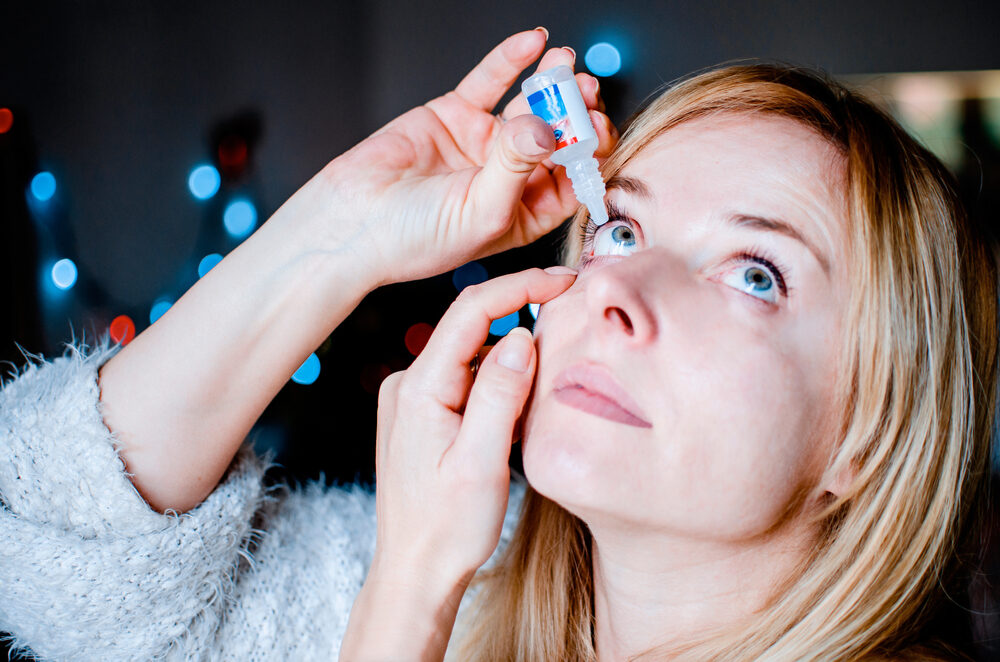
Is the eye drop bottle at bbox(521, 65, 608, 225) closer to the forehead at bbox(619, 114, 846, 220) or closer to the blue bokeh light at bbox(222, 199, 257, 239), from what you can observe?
the forehead at bbox(619, 114, 846, 220)

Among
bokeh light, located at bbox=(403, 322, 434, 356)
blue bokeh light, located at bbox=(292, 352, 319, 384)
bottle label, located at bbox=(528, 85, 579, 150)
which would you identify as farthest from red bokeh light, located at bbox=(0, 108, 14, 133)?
bottle label, located at bbox=(528, 85, 579, 150)

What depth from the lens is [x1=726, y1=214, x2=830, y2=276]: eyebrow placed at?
102cm

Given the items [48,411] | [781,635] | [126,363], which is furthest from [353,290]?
[781,635]

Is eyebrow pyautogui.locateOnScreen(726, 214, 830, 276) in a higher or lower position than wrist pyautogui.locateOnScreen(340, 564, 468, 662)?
higher

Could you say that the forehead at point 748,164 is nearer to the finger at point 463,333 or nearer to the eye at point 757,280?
the eye at point 757,280

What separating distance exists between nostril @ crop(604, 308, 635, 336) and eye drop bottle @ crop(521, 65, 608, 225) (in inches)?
8.9

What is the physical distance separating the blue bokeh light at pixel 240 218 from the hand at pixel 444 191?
0.65 metres

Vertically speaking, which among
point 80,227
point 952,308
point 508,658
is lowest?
point 508,658

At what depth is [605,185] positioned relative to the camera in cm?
124

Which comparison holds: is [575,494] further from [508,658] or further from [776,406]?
[508,658]

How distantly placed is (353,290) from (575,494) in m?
0.56

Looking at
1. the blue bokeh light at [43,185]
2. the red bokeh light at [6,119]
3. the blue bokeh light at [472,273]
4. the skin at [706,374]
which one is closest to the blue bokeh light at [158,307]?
the blue bokeh light at [43,185]

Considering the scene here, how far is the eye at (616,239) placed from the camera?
1.19 meters

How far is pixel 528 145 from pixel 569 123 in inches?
4.9
